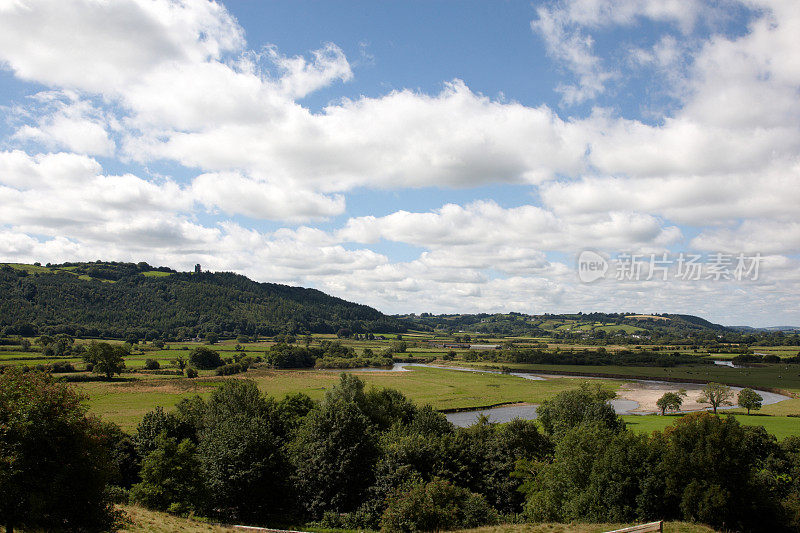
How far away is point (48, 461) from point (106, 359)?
321 ft

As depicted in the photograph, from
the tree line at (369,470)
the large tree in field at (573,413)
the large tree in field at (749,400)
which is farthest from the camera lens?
the large tree in field at (749,400)

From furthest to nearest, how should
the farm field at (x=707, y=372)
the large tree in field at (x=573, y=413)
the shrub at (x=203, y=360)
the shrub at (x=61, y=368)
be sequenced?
the shrub at (x=203, y=360), the farm field at (x=707, y=372), the shrub at (x=61, y=368), the large tree in field at (x=573, y=413)

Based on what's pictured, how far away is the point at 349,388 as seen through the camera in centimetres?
5812

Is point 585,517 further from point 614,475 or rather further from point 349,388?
point 349,388

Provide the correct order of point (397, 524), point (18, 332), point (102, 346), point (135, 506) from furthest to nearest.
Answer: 1. point (18, 332)
2. point (102, 346)
3. point (135, 506)
4. point (397, 524)

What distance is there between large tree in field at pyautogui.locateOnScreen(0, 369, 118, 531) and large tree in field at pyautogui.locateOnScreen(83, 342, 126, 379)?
94.5 m

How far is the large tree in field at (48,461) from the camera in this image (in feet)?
65.7

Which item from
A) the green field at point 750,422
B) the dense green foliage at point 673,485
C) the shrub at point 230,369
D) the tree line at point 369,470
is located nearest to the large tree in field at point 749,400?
the green field at point 750,422

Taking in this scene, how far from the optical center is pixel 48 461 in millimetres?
21000

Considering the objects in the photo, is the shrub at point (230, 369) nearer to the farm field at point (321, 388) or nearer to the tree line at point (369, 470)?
the farm field at point (321, 388)

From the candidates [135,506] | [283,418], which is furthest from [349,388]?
[135,506]

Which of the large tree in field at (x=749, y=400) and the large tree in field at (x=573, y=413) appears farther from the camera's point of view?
the large tree in field at (x=749, y=400)

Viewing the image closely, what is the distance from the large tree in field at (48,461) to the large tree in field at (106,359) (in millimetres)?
94520

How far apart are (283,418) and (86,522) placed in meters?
33.2
